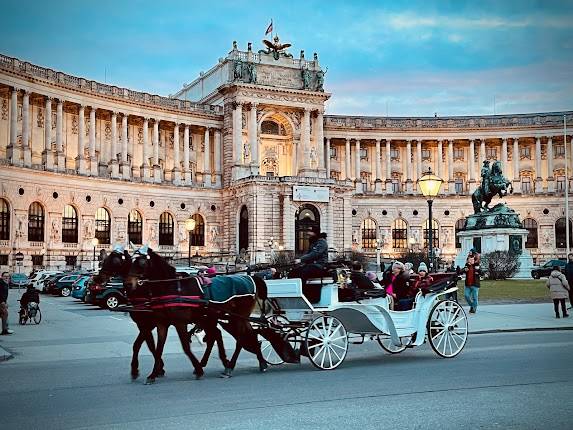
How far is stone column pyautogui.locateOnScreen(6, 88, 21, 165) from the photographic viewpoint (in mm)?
66000

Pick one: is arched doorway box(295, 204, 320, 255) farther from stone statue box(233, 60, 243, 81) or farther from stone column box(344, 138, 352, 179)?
stone statue box(233, 60, 243, 81)

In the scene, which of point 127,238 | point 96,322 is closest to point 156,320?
point 96,322

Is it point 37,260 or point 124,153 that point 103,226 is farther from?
point 37,260

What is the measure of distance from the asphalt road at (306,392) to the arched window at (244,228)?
6039cm

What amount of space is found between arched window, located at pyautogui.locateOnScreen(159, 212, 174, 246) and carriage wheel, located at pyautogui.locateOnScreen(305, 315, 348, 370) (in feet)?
216

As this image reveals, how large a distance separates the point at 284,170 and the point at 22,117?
30.4 metres

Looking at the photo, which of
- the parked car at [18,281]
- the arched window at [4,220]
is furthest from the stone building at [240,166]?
the parked car at [18,281]

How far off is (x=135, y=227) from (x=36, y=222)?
12.3 m

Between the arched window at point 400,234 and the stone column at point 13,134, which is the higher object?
the stone column at point 13,134

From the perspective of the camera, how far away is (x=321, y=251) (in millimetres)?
15680

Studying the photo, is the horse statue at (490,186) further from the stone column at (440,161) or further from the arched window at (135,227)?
the stone column at (440,161)

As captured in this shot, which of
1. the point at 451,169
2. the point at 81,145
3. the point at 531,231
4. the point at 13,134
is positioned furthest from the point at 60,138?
the point at 531,231

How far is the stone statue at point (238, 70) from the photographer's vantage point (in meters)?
81.9

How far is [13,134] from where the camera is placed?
66.4m
